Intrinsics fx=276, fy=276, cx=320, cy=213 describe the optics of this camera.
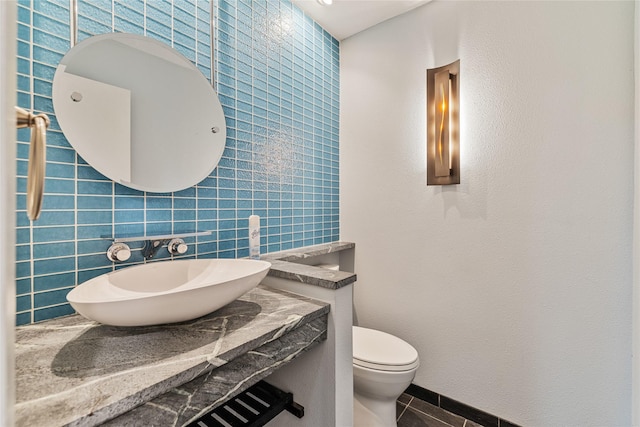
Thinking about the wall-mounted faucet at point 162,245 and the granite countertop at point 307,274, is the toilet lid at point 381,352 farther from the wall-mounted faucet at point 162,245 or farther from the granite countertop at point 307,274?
the wall-mounted faucet at point 162,245

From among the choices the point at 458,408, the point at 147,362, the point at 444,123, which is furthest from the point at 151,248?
the point at 458,408

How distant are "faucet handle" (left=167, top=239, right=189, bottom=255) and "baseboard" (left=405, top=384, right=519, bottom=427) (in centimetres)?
161

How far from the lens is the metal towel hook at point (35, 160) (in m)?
0.32

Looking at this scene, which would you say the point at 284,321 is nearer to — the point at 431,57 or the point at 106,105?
the point at 106,105

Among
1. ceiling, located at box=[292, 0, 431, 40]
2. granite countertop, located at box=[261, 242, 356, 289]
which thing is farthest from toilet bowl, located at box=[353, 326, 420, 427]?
ceiling, located at box=[292, 0, 431, 40]

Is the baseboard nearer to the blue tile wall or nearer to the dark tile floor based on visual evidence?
the dark tile floor

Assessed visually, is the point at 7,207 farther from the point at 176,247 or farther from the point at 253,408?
the point at 253,408

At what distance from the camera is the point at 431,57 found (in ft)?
5.41

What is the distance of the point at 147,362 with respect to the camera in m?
0.60

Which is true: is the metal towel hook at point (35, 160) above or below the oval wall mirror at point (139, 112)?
below

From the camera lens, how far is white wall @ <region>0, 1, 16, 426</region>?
0.26 m

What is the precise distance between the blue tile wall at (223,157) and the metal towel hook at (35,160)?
2.02ft

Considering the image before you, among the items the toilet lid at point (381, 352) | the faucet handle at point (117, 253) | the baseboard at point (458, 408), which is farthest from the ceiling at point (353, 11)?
the baseboard at point (458, 408)

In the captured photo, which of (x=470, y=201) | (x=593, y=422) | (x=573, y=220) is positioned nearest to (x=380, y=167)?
(x=470, y=201)
